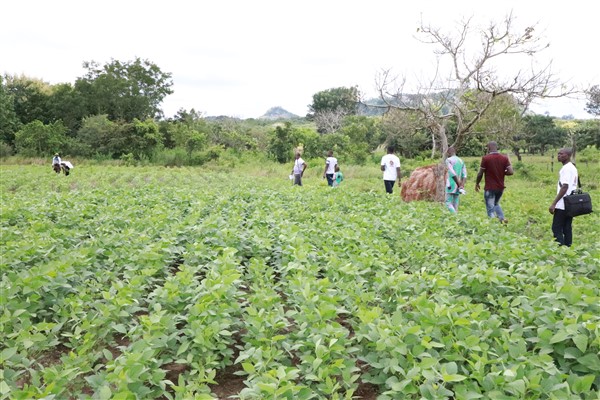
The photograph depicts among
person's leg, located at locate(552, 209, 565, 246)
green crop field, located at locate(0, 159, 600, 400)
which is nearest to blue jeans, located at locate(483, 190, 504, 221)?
person's leg, located at locate(552, 209, 565, 246)

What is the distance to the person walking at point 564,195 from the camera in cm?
695

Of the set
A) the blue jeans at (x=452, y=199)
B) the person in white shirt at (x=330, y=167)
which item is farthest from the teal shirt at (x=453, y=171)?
the person in white shirt at (x=330, y=167)

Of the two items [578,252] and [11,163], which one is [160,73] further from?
[578,252]

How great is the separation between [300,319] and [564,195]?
18.4ft

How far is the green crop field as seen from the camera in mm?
2496

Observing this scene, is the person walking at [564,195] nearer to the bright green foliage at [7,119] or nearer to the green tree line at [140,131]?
the green tree line at [140,131]

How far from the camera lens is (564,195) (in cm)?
701

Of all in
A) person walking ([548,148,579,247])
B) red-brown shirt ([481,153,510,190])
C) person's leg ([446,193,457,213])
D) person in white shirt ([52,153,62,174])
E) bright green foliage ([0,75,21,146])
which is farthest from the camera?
bright green foliage ([0,75,21,146])

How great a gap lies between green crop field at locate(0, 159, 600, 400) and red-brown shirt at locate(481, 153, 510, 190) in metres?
3.00

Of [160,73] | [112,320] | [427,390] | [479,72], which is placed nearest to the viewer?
[427,390]

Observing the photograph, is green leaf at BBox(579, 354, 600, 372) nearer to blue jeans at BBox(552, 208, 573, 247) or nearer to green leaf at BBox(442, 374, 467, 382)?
green leaf at BBox(442, 374, 467, 382)

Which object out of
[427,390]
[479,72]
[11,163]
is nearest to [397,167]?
[479,72]

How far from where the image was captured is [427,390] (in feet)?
7.72

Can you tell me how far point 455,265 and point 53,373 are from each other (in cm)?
336
